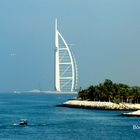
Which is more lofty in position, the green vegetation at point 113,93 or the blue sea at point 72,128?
the green vegetation at point 113,93

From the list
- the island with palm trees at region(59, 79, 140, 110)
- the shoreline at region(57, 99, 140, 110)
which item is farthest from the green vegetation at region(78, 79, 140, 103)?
the shoreline at region(57, 99, 140, 110)

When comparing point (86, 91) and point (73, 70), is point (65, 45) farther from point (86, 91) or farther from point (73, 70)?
point (86, 91)

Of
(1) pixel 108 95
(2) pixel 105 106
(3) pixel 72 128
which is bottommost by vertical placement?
(3) pixel 72 128

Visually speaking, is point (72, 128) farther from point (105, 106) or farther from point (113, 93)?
point (113, 93)

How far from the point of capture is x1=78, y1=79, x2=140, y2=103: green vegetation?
118 meters

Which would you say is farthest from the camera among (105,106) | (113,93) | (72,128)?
(113,93)

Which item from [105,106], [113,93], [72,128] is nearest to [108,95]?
[113,93]

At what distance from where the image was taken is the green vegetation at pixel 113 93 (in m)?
118

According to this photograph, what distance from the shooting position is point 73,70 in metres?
191

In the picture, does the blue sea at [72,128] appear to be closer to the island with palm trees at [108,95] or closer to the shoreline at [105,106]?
the shoreline at [105,106]

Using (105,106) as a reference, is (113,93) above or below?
above

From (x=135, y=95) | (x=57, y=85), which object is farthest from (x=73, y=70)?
(x=135, y=95)

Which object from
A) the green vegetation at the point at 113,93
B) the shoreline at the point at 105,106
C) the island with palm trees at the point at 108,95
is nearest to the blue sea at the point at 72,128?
the shoreline at the point at 105,106

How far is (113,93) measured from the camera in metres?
120
